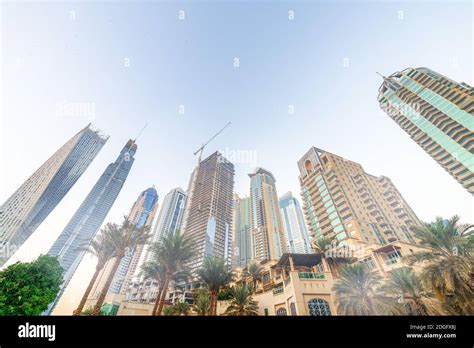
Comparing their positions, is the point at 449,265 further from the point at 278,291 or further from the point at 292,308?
the point at 278,291

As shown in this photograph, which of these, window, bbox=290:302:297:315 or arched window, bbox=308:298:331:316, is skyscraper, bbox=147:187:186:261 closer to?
window, bbox=290:302:297:315

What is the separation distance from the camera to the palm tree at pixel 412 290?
17.7 metres

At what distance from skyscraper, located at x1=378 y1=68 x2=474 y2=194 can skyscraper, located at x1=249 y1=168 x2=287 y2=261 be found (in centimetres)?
6861

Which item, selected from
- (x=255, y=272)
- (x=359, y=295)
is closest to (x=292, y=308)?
(x=359, y=295)

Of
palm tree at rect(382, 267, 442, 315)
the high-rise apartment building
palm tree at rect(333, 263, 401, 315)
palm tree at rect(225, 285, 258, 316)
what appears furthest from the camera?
the high-rise apartment building

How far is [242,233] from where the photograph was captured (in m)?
138

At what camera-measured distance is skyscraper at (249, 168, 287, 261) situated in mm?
100938

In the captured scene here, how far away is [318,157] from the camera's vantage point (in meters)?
73.2

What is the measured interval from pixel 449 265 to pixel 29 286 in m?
35.7

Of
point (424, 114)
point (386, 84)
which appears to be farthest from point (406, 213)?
point (386, 84)

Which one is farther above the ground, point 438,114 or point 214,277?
point 438,114

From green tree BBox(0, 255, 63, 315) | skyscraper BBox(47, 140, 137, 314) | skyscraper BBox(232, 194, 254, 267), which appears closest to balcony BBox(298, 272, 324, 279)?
green tree BBox(0, 255, 63, 315)
